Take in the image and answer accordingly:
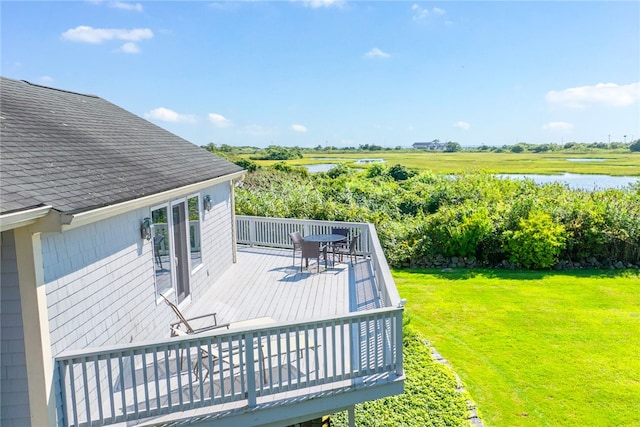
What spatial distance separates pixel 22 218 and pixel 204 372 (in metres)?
2.79

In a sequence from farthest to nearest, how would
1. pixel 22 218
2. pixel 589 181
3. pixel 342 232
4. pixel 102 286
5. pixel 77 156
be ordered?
pixel 589 181 → pixel 342 232 → pixel 77 156 → pixel 102 286 → pixel 22 218

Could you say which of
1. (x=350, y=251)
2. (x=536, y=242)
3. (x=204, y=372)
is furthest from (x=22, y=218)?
(x=536, y=242)

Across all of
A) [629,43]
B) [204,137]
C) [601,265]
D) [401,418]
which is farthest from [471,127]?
[401,418]

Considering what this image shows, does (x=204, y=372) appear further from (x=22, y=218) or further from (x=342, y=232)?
(x=342, y=232)

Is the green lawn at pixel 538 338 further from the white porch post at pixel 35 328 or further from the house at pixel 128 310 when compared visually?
the white porch post at pixel 35 328

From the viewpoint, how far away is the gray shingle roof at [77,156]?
4.32 m

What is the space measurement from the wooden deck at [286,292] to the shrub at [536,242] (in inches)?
281

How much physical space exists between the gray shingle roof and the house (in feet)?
0.09

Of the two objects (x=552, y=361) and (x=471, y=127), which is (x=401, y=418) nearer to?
(x=552, y=361)

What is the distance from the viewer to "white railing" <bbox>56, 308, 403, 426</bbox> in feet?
14.1

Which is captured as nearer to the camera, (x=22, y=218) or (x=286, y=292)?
(x=22, y=218)

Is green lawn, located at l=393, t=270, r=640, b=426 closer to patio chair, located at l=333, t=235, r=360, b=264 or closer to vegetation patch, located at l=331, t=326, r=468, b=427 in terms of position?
vegetation patch, located at l=331, t=326, r=468, b=427

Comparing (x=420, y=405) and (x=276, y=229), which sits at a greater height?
(x=276, y=229)

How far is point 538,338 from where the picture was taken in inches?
390
